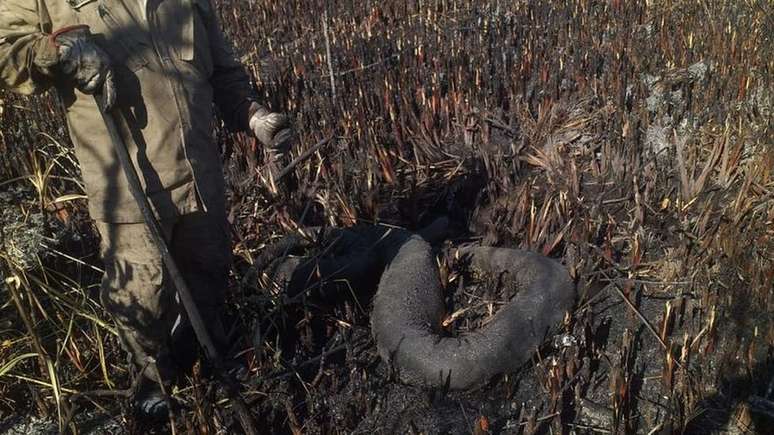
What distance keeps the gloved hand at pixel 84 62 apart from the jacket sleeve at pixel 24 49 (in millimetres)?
31

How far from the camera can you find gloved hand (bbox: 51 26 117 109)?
6.57ft

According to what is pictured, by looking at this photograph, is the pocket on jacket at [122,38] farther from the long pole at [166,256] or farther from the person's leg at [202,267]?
the person's leg at [202,267]

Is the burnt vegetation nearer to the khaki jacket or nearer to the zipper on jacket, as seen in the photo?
the khaki jacket

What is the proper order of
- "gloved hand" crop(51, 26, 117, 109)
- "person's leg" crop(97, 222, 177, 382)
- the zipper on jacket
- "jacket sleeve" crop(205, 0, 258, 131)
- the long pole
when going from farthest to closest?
"jacket sleeve" crop(205, 0, 258, 131) < "person's leg" crop(97, 222, 177, 382) < the zipper on jacket < the long pole < "gloved hand" crop(51, 26, 117, 109)

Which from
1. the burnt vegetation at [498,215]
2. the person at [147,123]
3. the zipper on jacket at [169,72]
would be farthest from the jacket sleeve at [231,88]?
the burnt vegetation at [498,215]

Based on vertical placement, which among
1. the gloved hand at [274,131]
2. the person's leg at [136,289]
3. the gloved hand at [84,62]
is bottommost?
the person's leg at [136,289]

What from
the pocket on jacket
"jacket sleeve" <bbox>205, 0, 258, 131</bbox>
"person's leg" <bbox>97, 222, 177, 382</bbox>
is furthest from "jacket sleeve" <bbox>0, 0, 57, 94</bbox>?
"jacket sleeve" <bbox>205, 0, 258, 131</bbox>

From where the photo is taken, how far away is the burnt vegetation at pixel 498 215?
8.82 ft

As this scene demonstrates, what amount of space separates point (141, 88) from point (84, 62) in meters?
0.28

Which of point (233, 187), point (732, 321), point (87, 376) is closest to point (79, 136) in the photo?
point (87, 376)

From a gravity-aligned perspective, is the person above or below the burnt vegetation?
above

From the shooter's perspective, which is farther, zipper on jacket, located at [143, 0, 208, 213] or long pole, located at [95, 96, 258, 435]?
zipper on jacket, located at [143, 0, 208, 213]

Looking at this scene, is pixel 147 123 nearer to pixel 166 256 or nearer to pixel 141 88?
pixel 141 88

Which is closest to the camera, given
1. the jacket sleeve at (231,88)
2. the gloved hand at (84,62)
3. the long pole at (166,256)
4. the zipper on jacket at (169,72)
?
the gloved hand at (84,62)
